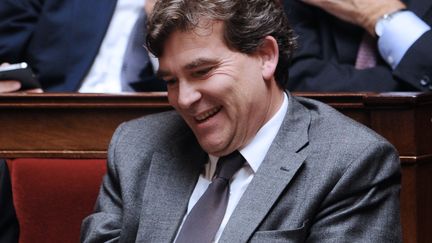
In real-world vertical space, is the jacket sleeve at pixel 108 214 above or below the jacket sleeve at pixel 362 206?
below

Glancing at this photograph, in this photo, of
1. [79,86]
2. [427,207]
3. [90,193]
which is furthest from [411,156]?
[79,86]

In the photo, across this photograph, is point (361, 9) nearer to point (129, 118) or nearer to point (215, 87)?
point (129, 118)

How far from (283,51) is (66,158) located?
2.32 feet

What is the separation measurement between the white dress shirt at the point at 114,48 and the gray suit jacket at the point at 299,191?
0.91 m

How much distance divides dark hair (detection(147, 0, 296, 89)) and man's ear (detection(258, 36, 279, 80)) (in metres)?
0.01

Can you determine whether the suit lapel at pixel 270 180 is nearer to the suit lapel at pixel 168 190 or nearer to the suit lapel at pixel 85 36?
the suit lapel at pixel 168 190

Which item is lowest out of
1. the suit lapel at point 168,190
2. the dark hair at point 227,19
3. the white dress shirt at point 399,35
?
the white dress shirt at point 399,35

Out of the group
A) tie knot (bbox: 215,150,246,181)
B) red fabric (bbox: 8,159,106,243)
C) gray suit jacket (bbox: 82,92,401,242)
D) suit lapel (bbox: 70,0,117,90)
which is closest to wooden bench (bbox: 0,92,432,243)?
red fabric (bbox: 8,159,106,243)

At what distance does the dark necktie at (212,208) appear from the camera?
1742 millimetres

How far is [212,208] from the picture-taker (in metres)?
1.76

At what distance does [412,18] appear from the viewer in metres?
2.38

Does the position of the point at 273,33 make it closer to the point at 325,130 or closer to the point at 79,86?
the point at 325,130

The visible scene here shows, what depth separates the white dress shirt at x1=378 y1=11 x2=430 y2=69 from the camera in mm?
2347

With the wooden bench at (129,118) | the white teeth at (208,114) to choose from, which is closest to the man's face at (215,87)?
the white teeth at (208,114)
